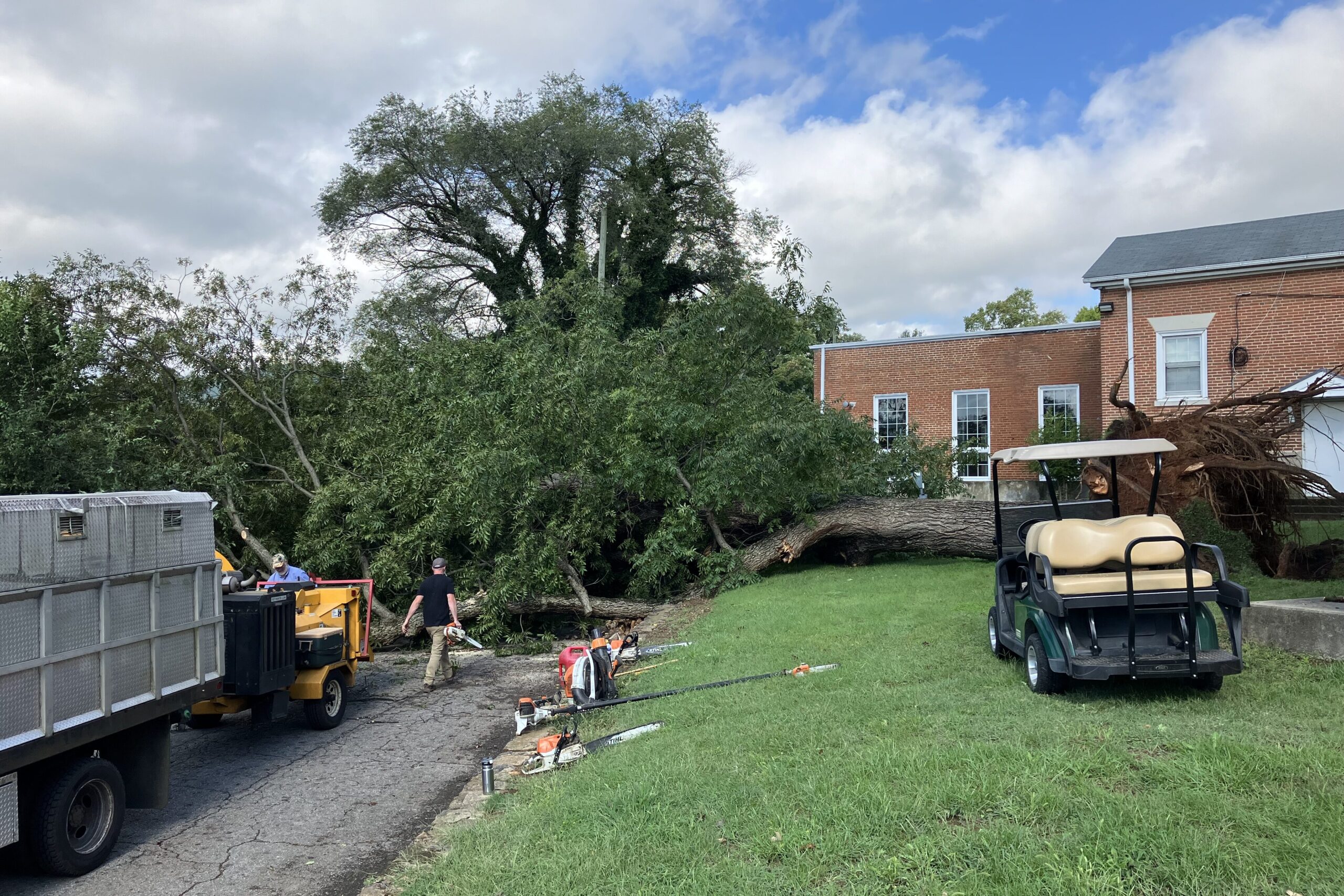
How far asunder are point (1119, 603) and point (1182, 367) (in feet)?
53.2

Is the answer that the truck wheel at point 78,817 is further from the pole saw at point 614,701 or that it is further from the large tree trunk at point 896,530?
the large tree trunk at point 896,530

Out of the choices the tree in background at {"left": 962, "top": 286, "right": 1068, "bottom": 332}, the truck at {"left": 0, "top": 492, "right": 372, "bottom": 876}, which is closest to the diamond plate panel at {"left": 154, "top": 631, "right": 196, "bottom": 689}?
the truck at {"left": 0, "top": 492, "right": 372, "bottom": 876}

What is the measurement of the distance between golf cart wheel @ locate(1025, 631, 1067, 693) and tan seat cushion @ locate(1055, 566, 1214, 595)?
433 millimetres

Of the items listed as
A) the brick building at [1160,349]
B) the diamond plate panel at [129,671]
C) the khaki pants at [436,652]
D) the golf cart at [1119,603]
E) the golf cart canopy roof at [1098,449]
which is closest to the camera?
the diamond plate panel at [129,671]

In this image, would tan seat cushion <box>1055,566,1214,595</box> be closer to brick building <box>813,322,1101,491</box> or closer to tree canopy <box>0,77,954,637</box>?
tree canopy <box>0,77,954,637</box>

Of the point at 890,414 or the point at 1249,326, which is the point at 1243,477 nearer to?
the point at 1249,326

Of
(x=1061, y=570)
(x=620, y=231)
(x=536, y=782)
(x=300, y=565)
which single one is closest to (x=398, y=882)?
(x=536, y=782)

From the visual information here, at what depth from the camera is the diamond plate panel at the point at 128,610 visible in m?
5.99

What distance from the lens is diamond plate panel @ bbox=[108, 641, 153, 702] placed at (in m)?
5.92

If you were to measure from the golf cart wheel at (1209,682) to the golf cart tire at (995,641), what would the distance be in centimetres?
160

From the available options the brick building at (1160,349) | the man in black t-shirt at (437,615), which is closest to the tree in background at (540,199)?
the brick building at (1160,349)

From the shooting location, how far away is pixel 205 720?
883 centimetres

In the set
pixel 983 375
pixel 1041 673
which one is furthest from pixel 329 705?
pixel 983 375

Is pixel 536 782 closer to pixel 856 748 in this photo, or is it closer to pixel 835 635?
pixel 856 748
